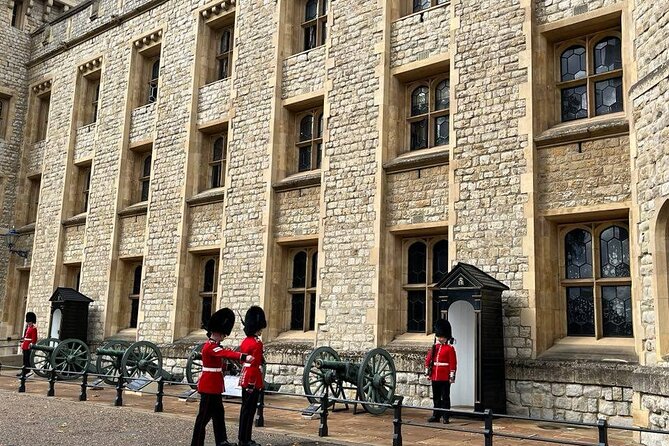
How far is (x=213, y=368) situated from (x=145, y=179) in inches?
519

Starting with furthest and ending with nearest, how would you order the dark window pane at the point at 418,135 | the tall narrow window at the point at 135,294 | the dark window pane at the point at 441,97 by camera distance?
1. the tall narrow window at the point at 135,294
2. the dark window pane at the point at 418,135
3. the dark window pane at the point at 441,97

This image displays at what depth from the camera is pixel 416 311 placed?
42.1 feet

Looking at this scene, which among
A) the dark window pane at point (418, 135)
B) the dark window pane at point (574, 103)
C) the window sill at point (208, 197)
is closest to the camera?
the dark window pane at point (574, 103)

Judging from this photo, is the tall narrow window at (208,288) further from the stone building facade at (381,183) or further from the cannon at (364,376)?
the cannon at (364,376)

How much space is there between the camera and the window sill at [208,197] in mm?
16562

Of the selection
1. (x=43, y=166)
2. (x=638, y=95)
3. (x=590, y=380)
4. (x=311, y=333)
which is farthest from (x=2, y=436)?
(x=43, y=166)

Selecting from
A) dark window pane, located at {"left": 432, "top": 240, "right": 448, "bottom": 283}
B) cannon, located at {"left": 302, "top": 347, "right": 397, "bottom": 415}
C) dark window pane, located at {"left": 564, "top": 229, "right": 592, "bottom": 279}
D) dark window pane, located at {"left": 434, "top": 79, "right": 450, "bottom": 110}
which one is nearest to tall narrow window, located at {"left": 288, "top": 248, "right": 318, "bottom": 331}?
dark window pane, located at {"left": 432, "top": 240, "right": 448, "bottom": 283}

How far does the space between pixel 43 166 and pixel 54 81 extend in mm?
3096

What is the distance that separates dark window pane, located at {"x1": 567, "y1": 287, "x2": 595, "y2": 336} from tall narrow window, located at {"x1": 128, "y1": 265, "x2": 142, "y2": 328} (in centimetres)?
1225

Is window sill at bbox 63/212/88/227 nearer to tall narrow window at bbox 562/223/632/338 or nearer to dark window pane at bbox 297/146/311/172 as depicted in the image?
dark window pane at bbox 297/146/311/172

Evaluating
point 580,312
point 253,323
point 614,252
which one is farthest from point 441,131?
point 253,323

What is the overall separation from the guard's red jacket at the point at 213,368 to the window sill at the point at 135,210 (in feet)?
38.4

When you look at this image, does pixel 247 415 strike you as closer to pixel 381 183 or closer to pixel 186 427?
pixel 186 427

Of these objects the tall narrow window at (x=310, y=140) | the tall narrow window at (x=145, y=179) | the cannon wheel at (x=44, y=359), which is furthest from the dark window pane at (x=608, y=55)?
the cannon wheel at (x=44, y=359)
